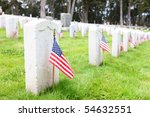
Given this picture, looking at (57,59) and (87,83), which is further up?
(57,59)

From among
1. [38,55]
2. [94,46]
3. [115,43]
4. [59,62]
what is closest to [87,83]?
[59,62]

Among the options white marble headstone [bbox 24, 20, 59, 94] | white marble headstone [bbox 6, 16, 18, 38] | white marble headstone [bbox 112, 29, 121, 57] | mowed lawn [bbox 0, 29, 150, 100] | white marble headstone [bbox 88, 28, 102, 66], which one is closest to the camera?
white marble headstone [bbox 24, 20, 59, 94]

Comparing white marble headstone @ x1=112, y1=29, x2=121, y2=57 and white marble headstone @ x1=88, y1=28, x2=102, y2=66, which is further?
white marble headstone @ x1=112, y1=29, x2=121, y2=57

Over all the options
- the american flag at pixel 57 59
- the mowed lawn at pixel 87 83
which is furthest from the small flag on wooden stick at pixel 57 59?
the mowed lawn at pixel 87 83

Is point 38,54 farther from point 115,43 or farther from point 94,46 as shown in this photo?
point 115,43

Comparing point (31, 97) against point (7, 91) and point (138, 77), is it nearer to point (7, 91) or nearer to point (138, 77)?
point (7, 91)

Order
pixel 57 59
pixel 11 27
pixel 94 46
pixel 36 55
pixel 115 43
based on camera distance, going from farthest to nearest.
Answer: pixel 11 27 → pixel 115 43 → pixel 94 46 → pixel 57 59 → pixel 36 55

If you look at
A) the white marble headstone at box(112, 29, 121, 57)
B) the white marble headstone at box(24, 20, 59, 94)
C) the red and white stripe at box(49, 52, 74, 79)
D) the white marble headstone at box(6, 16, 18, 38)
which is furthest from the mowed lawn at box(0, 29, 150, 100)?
the white marble headstone at box(6, 16, 18, 38)

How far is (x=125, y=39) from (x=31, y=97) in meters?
9.56

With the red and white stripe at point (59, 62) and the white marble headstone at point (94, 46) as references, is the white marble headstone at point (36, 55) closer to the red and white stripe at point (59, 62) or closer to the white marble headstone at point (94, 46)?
the red and white stripe at point (59, 62)

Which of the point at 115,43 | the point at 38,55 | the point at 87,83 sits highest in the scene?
the point at 38,55

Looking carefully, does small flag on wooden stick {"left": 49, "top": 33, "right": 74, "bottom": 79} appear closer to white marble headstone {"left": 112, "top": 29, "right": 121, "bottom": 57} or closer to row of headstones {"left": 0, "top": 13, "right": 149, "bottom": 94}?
row of headstones {"left": 0, "top": 13, "right": 149, "bottom": 94}

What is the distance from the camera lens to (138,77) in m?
9.66

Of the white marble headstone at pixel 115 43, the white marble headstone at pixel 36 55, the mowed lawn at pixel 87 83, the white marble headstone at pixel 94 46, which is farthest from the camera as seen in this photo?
the white marble headstone at pixel 115 43
